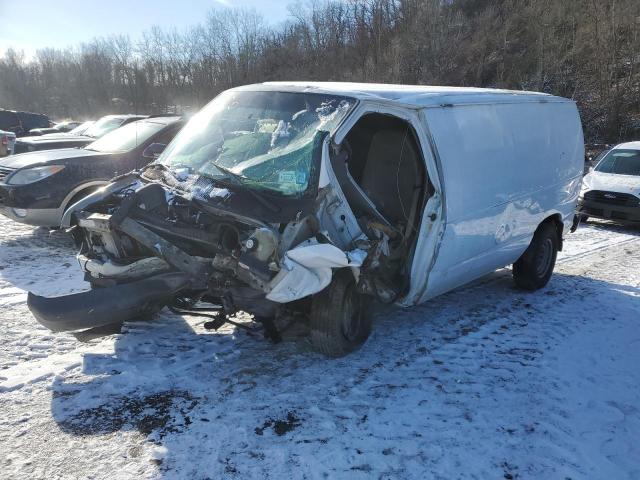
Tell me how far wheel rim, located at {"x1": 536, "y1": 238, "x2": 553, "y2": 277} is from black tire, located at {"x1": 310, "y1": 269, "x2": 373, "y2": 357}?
310 centimetres

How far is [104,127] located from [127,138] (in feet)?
14.6

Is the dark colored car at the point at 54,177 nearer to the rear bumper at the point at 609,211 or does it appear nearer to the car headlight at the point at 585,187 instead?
the rear bumper at the point at 609,211

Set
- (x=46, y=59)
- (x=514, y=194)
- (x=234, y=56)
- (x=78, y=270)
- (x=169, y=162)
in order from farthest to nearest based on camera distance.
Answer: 1. (x=46, y=59)
2. (x=234, y=56)
3. (x=78, y=270)
4. (x=514, y=194)
5. (x=169, y=162)

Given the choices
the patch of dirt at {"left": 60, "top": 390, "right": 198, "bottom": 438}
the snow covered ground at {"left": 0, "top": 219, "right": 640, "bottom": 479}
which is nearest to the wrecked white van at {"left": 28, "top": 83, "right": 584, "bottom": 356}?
the snow covered ground at {"left": 0, "top": 219, "right": 640, "bottom": 479}

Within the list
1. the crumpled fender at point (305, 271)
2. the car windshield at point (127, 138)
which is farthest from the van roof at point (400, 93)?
the car windshield at point (127, 138)

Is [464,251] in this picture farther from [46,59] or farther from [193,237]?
[46,59]

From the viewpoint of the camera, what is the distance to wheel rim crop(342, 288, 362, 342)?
4.18m

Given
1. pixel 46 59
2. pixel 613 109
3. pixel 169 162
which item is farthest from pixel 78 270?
pixel 46 59

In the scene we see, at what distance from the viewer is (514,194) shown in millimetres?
5426

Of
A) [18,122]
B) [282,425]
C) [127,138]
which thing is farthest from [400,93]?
[18,122]

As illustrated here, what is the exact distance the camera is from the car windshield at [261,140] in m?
3.97

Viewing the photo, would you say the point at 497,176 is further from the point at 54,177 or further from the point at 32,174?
the point at 32,174

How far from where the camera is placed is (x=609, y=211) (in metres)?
10.7

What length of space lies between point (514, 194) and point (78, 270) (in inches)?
205
